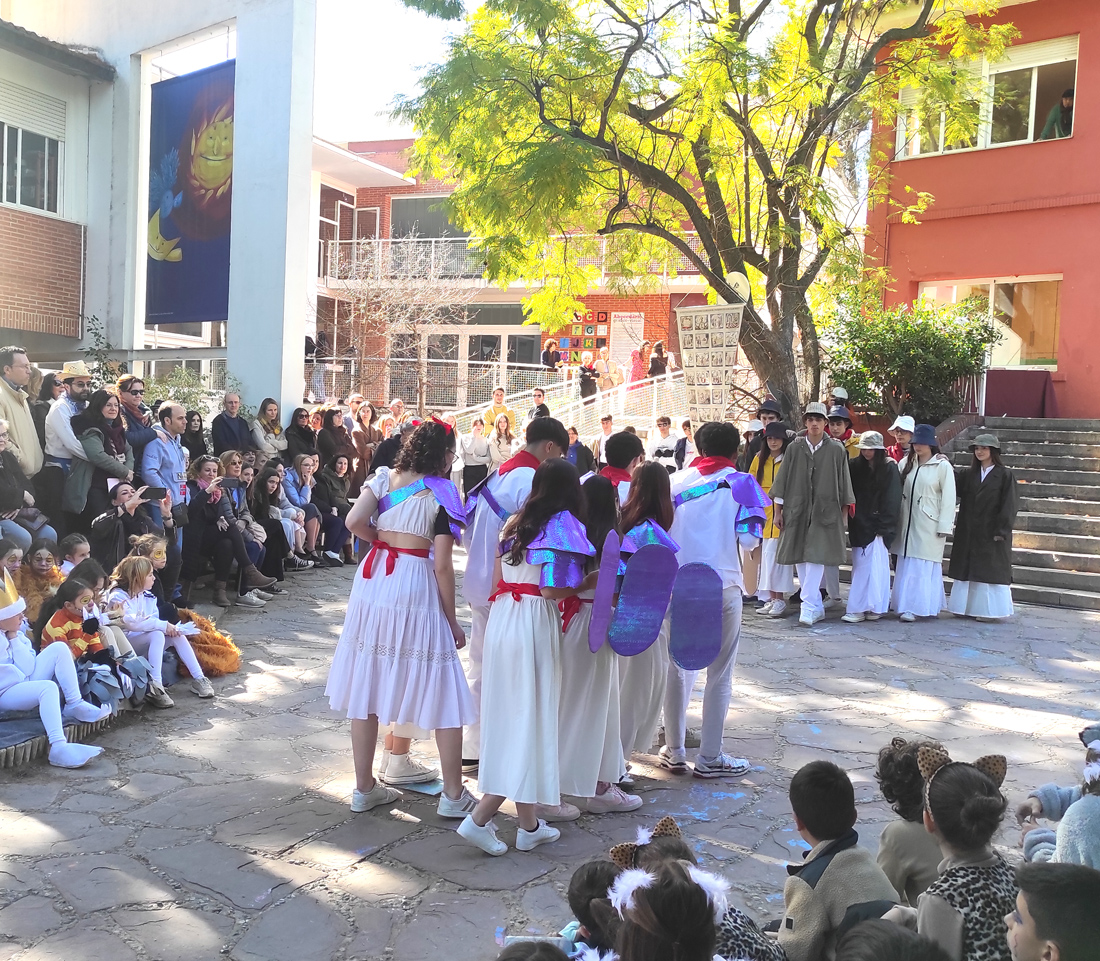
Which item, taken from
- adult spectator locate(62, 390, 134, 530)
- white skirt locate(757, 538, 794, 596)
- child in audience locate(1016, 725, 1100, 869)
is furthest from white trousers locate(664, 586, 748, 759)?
adult spectator locate(62, 390, 134, 530)

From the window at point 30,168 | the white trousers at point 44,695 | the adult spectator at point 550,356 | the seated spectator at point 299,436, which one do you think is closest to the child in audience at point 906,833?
the white trousers at point 44,695

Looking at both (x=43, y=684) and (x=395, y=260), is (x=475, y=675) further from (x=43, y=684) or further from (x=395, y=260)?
(x=395, y=260)

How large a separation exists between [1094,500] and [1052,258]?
5624 mm

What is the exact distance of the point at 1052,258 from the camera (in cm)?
1662

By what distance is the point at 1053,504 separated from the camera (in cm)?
1280

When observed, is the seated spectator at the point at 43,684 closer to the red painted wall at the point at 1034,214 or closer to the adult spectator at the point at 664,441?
the adult spectator at the point at 664,441

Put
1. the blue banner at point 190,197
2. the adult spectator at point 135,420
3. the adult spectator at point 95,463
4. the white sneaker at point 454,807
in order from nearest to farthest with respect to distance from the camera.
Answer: the white sneaker at point 454,807 < the adult spectator at point 95,463 < the adult spectator at point 135,420 < the blue banner at point 190,197

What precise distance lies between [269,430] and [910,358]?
9.39m


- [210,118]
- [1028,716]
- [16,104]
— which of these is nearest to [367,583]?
[1028,716]

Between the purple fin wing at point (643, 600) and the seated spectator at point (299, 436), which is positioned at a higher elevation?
the seated spectator at point (299, 436)

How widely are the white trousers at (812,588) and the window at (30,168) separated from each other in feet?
40.0

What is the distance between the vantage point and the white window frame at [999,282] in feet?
55.1

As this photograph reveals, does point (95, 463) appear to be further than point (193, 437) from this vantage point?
No

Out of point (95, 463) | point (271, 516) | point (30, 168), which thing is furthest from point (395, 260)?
point (95, 463)
